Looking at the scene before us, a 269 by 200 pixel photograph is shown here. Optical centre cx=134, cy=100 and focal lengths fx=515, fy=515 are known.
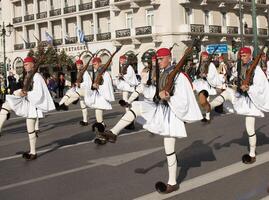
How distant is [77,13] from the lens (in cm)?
5141

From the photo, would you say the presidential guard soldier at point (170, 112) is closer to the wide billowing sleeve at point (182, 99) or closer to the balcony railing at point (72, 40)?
the wide billowing sleeve at point (182, 99)

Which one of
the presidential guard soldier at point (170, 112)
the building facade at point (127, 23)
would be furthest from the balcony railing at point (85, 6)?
the presidential guard soldier at point (170, 112)

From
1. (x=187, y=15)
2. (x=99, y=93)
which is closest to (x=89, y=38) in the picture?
(x=187, y=15)

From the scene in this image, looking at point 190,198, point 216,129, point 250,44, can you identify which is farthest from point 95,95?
point 250,44

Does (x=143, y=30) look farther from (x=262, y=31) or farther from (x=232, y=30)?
(x=262, y=31)

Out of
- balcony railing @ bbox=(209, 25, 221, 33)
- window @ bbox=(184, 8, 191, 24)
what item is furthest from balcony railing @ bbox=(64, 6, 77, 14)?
balcony railing @ bbox=(209, 25, 221, 33)

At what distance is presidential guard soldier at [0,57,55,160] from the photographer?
9.18 metres

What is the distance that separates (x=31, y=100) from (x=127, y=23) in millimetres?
39949

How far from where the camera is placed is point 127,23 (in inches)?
1909

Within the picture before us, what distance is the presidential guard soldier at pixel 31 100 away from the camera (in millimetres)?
9180

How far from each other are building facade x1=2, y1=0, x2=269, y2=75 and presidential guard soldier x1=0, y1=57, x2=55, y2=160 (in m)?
35.8

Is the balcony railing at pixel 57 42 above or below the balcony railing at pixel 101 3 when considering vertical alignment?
below

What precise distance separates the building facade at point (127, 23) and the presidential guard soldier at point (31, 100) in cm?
3580

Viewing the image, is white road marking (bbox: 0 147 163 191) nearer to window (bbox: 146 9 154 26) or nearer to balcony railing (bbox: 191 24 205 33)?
balcony railing (bbox: 191 24 205 33)
